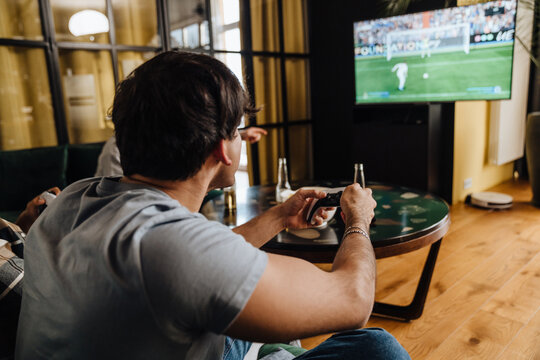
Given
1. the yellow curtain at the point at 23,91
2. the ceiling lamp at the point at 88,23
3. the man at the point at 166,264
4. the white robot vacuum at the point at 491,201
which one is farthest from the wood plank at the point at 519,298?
the ceiling lamp at the point at 88,23

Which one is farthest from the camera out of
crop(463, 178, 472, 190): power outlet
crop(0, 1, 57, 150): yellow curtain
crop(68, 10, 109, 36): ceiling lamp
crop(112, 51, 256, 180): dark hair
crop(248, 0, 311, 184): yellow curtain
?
crop(248, 0, 311, 184): yellow curtain

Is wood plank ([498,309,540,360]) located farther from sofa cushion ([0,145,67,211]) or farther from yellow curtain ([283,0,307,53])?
yellow curtain ([283,0,307,53])

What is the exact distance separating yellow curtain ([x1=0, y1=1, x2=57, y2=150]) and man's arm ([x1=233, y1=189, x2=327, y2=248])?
2066 mm

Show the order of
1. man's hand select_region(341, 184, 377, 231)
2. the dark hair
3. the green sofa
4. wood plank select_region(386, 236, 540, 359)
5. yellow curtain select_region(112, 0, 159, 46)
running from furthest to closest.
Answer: yellow curtain select_region(112, 0, 159, 46), the green sofa, wood plank select_region(386, 236, 540, 359), man's hand select_region(341, 184, 377, 231), the dark hair

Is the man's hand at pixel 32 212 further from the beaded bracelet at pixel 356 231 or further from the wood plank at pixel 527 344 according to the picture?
the wood plank at pixel 527 344

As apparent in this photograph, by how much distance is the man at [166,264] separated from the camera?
1.66 ft

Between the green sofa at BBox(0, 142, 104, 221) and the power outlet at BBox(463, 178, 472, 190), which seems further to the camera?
the power outlet at BBox(463, 178, 472, 190)

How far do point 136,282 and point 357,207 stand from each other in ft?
1.77

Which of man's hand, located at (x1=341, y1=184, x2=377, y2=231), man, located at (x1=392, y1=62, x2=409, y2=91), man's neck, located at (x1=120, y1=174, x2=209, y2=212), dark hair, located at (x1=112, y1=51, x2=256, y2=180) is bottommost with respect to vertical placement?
man's hand, located at (x1=341, y1=184, x2=377, y2=231)

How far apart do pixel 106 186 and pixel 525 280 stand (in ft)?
7.25

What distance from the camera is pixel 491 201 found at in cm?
335

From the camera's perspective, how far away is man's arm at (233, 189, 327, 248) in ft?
3.61

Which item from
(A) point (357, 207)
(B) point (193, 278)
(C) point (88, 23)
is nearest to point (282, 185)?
(A) point (357, 207)

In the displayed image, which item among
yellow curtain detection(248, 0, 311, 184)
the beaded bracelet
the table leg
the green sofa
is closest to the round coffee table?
the table leg
